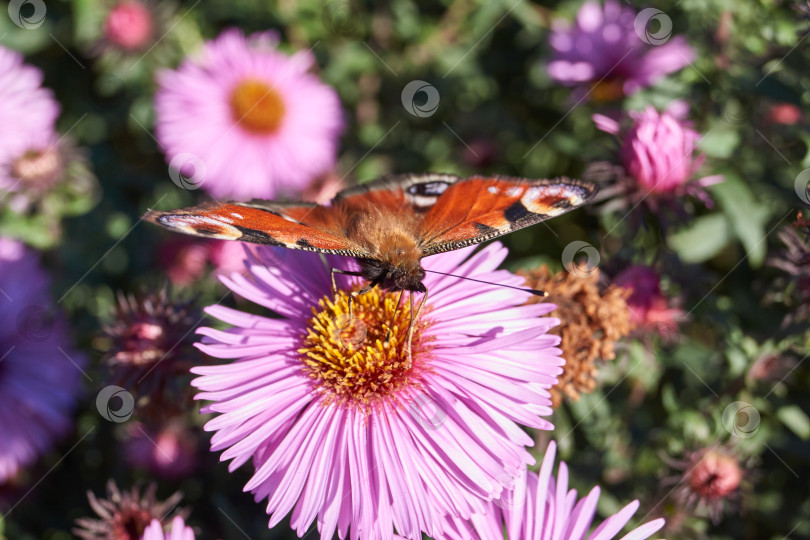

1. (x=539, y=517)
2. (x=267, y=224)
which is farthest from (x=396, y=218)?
(x=539, y=517)

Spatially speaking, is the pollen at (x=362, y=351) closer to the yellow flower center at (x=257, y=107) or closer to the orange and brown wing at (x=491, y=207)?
the orange and brown wing at (x=491, y=207)

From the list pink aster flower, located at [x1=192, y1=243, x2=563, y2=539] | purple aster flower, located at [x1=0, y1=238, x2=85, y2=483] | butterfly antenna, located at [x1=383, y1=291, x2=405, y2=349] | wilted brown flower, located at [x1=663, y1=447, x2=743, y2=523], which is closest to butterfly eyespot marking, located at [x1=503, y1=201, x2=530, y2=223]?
pink aster flower, located at [x1=192, y1=243, x2=563, y2=539]

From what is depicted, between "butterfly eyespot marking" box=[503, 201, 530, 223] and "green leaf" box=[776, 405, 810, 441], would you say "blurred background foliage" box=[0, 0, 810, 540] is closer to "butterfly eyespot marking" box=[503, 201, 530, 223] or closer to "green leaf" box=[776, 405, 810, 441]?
"green leaf" box=[776, 405, 810, 441]

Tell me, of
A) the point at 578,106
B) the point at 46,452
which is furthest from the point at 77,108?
the point at 578,106

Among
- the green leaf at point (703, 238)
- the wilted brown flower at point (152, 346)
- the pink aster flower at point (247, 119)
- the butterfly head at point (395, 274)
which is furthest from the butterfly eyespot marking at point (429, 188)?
the pink aster flower at point (247, 119)

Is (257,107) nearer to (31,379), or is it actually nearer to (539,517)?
(31,379)

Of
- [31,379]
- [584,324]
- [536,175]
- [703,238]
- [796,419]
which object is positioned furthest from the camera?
[536,175]

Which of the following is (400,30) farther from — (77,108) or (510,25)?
(77,108)
